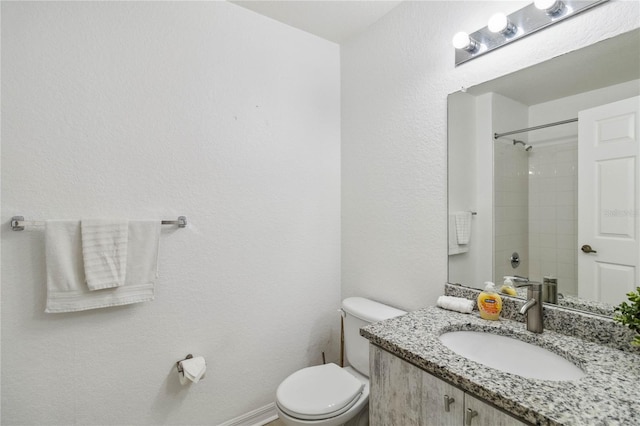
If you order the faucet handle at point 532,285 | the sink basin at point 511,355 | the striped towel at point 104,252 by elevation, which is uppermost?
the striped towel at point 104,252

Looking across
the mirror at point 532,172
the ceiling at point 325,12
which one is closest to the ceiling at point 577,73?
the mirror at point 532,172

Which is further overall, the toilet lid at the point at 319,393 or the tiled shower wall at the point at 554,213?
the toilet lid at the point at 319,393

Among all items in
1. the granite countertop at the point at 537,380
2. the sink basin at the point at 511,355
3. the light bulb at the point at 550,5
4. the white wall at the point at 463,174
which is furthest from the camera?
the white wall at the point at 463,174

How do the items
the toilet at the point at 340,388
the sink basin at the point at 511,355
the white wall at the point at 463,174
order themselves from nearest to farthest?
the sink basin at the point at 511,355, the toilet at the point at 340,388, the white wall at the point at 463,174

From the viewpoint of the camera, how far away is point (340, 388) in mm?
1423

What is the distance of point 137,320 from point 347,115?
171cm

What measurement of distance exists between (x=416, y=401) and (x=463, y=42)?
1438 millimetres

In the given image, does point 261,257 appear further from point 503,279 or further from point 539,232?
point 539,232

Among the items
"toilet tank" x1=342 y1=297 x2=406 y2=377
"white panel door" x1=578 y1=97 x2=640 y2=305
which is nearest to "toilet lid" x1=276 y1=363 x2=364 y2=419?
"toilet tank" x1=342 y1=297 x2=406 y2=377

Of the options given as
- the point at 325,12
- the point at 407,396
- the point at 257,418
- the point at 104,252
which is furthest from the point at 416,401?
the point at 325,12

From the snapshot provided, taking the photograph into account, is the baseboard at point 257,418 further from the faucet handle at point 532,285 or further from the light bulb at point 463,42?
the light bulb at point 463,42

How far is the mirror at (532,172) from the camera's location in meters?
1.01

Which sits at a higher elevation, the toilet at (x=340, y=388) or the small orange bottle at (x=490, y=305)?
the small orange bottle at (x=490, y=305)

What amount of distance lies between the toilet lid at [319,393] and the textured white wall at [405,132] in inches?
19.9
